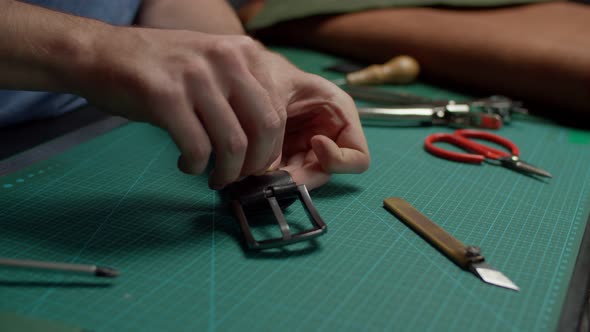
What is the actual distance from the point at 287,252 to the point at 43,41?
37 cm

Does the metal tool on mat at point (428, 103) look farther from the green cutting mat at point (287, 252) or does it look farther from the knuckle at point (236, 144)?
the knuckle at point (236, 144)

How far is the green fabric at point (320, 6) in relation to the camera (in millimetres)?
1512

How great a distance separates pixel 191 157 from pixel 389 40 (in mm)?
1026

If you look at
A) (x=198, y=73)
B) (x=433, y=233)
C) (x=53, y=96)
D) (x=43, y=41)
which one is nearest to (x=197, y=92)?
(x=198, y=73)

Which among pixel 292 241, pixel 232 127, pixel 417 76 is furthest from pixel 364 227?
pixel 417 76

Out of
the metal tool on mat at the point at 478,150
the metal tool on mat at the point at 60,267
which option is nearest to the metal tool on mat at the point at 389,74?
the metal tool on mat at the point at 478,150

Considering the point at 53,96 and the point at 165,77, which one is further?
the point at 53,96

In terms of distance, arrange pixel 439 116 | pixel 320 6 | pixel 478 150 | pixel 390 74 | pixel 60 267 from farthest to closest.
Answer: pixel 320 6
pixel 390 74
pixel 439 116
pixel 478 150
pixel 60 267

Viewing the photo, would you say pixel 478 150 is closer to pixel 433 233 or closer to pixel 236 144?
pixel 433 233

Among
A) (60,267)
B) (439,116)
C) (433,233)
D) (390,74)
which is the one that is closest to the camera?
(60,267)

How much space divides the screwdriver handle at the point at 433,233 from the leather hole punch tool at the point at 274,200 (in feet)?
0.43

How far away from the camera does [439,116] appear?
114 cm

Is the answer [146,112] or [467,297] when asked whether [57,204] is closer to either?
[146,112]

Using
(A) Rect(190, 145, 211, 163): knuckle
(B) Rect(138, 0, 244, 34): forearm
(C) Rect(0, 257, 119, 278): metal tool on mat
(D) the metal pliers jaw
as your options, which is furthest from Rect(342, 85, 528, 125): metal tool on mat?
(C) Rect(0, 257, 119, 278): metal tool on mat
